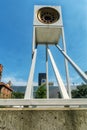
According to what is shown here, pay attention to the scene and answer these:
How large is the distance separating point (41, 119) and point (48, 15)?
6.47m

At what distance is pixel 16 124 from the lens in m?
2.66

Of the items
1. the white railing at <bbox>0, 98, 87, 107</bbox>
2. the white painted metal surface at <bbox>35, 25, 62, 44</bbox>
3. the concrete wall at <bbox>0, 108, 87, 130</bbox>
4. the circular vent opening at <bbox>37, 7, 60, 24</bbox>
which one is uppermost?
the circular vent opening at <bbox>37, 7, 60, 24</bbox>

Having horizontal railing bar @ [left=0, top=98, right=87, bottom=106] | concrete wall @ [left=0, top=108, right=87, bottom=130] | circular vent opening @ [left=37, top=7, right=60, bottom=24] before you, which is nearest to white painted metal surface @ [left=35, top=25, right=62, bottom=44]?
circular vent opening @ [left=37, top=7, right=60, bottom=24]

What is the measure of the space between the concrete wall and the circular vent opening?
6.17 m

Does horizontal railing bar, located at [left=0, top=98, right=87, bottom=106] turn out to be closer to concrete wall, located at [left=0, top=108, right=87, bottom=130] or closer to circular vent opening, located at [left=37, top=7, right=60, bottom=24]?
concrete wall, located at [left=0, top=108, right=87, bottom=130]

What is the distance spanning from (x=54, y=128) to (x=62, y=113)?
249 mm

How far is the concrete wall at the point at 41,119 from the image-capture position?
267 cm

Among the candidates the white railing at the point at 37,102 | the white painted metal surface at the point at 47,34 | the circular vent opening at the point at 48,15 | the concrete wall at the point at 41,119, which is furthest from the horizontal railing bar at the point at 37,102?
the circular vent opening at the point at 48,15

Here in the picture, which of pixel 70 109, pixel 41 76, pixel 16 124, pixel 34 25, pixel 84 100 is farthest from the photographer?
pixel 41 76

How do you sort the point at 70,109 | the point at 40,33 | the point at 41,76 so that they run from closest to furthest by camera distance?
the point at 70,109 < the point at 40,33 < the point at 41,76

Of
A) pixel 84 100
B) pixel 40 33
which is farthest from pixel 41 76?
pixel 84 100

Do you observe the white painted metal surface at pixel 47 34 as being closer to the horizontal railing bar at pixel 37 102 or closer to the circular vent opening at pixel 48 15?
the circular vent opening at pixel 48 15

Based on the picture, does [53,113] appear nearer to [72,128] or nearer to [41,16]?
[72,128]

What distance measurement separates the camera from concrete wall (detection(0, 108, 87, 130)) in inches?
105
